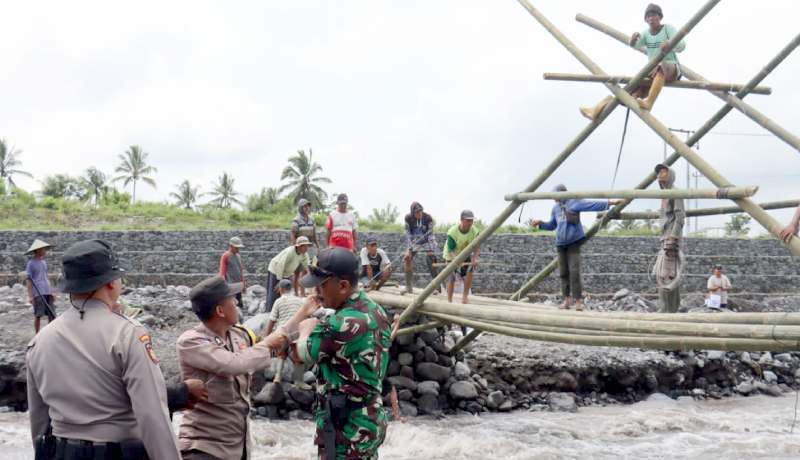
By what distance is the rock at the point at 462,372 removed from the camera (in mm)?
9906

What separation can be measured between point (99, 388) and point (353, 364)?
103 centimetres

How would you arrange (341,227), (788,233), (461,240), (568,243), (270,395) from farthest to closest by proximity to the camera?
(341,227)
(270,395)
(461,240)
(568,243)
(788,233)

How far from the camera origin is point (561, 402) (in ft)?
32.7

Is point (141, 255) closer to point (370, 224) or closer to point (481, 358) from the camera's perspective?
point (370, 224)

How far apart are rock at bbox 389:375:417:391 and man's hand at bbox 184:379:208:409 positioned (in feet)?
22.0

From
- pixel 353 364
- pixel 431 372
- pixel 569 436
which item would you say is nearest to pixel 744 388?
pixel 569 436

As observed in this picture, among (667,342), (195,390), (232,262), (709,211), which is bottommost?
(667,342)

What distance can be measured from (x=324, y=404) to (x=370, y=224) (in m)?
19.6

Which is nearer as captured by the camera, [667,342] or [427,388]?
[667,342]

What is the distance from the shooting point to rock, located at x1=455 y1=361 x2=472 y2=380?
991cm

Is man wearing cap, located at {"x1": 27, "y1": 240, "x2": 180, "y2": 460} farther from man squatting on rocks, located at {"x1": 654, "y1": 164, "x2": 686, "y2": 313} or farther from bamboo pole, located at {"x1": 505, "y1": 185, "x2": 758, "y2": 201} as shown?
man squatting on rocks, located at {"x1": 654, "y1": 164, "x2": 686, "y2": 313}

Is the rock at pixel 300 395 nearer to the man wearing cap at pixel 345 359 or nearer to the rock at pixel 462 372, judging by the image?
the rock at pixel 462 372

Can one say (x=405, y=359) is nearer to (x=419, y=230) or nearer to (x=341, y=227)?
(x=419, y=230)

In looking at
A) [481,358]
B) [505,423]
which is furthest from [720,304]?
[505,423]
